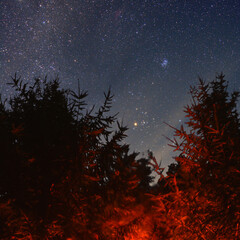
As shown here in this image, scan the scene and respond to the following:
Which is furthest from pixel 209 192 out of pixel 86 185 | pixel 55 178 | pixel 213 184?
pixel 55 178

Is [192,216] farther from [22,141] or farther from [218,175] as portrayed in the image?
[22,141]

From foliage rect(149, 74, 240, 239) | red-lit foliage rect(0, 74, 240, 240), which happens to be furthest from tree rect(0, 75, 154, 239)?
foliage rect(149, 74, 240, 239)

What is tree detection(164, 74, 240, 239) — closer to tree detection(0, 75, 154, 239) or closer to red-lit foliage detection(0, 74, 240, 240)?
red-lit foliage detection(0, 74, 240, 240)

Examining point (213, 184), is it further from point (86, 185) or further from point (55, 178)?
point (55, 178)

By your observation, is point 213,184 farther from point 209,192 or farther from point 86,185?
point 86,185

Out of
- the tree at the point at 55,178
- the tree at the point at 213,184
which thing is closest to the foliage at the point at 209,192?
the tree at the point at 213,184

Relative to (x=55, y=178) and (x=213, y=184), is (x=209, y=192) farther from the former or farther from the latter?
(x=55, y=178)

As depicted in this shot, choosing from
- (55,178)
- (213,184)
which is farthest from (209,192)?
(55,178)

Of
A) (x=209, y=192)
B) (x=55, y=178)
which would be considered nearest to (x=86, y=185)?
(x=55, y=178)

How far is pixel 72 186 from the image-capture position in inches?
206

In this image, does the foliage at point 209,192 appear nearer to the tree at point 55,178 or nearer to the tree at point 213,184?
the tree at point 213,184

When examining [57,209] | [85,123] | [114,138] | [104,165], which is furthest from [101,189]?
[85,123]

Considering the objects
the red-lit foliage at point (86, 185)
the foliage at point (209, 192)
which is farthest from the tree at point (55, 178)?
the foliage at point (209, 192)

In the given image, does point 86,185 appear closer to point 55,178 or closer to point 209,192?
point 55,178
